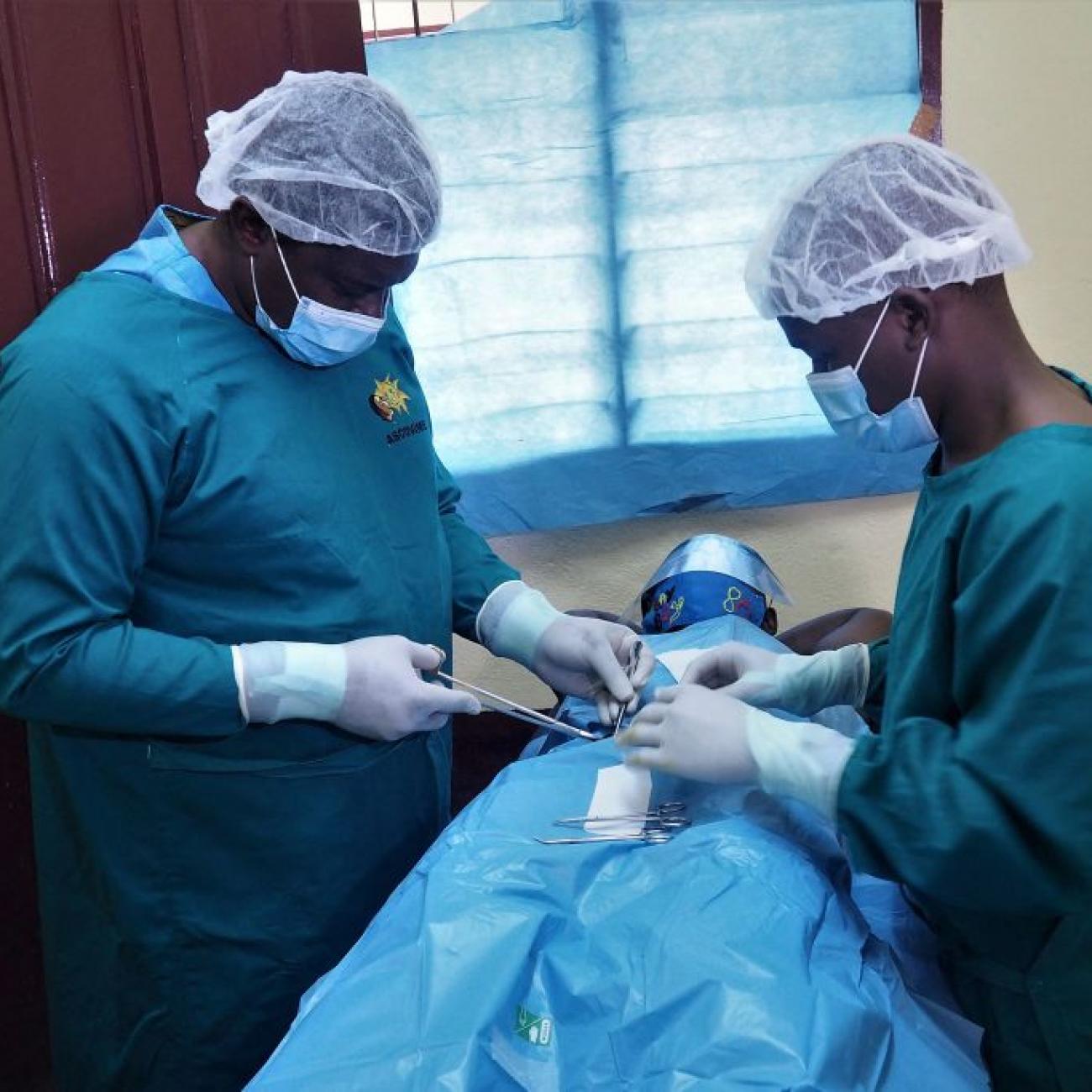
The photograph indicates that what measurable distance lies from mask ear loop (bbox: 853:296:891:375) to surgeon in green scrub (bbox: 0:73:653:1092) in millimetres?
488

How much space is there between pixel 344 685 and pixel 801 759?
1.61ft

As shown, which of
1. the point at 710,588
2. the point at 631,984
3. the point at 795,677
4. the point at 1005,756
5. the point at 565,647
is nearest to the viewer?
the point at 1005,756

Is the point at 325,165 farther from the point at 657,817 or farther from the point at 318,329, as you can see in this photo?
the point at 657,817

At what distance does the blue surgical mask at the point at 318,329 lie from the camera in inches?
51.6

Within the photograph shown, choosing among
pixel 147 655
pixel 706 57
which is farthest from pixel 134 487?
pixel 706 57

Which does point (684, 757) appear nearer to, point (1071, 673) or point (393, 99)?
point (1071, 673)

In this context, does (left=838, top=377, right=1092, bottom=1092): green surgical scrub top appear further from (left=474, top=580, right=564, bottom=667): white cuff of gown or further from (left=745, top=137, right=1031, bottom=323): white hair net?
(left=474, top=580, right=564, bottom=667): white cuff of gown

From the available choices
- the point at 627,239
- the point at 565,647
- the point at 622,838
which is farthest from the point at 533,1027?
the point at 627,239

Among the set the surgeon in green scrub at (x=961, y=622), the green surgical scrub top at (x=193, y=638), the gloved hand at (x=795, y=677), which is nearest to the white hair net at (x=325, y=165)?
the green surgical scrub top at (x=193, y=638)

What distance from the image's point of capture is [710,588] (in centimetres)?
198

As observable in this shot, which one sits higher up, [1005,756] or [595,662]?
[1005,756]

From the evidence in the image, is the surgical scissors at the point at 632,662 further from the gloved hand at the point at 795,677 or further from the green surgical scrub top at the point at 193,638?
the green surgical scrub top at the point at 193,638

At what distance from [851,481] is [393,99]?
120cm

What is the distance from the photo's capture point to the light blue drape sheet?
2.01 meters
